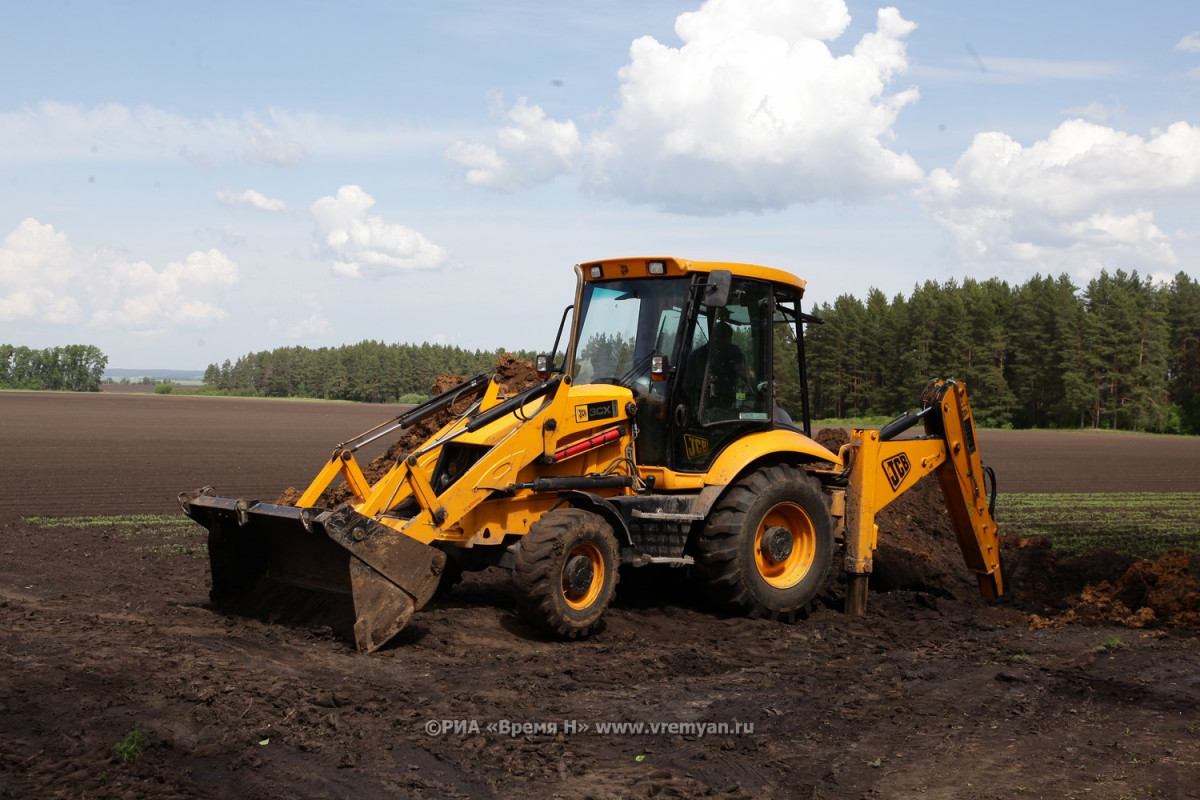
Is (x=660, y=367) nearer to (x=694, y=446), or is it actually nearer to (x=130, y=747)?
(x=694, y=446)

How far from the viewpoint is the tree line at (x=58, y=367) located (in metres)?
118

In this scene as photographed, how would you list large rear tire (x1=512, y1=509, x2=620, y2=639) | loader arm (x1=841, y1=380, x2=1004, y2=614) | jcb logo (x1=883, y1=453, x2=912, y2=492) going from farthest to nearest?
jcb logo (x1=883, y1=453, x2=912, y2=492) < loader arm (x1=841, y1=380, x2=1004, y2=614) < large rear tire (x1=512, y1=509, x2=620, y2=639)

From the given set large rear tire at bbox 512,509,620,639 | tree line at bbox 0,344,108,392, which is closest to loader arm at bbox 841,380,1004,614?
large rear tire at bbox 512,509,620,639

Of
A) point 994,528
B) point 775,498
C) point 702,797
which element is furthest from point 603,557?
point 994,528

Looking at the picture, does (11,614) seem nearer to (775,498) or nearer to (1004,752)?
(775,498)

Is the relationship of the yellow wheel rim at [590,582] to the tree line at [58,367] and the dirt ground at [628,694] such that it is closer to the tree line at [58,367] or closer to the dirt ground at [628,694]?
the dirt ground at [628,694]

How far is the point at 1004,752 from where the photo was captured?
228 inches

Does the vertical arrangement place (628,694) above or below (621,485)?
below

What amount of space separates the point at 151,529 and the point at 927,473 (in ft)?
33.5

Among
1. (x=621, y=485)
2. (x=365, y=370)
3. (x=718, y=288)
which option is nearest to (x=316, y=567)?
(x=621, y=485)

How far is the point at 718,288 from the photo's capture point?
28.3 ft

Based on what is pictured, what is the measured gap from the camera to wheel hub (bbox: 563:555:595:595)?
8.16 m

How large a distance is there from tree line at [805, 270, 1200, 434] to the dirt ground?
58494 millimetres

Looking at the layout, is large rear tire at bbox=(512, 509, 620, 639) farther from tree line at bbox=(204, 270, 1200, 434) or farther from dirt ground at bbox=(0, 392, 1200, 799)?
Answer: tree line at bbox=(204, 270, 1200, 434)
